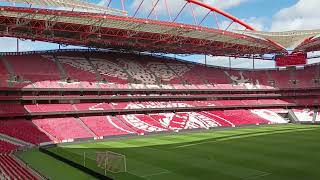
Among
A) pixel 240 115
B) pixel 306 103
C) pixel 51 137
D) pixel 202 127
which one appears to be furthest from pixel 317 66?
pixel 51 137

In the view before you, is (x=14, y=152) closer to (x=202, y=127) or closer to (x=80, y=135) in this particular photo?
(x=80, y=135)

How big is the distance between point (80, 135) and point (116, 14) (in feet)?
50.8

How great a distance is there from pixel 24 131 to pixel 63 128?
17.5ft

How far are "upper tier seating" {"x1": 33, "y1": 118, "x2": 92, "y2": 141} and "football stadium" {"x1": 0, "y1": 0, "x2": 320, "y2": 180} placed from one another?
0.43 feet

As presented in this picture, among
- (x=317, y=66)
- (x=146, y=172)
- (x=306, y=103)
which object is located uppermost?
(x=317, y=66)

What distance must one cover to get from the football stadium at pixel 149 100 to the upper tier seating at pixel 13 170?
14 centimetres

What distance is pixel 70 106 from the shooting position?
5344 centimetres

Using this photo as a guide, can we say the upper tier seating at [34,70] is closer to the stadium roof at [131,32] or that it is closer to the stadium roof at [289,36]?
the stadium roof at [131,32]

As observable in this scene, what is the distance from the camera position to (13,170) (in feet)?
79.7

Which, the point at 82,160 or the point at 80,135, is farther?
the point at 80,135

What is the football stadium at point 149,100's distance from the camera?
28.2 metres

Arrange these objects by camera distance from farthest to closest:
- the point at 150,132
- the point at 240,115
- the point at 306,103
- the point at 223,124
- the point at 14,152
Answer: the point at 306,103, the point at 240,115, the point at 223,124, the point at 150,132, the point at 14,152

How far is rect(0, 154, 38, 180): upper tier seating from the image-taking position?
71.2ft

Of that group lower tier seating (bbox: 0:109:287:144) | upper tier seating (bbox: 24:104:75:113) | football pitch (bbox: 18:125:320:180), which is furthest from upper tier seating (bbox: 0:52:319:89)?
football pitch (bbox: 18:125:320:180)
